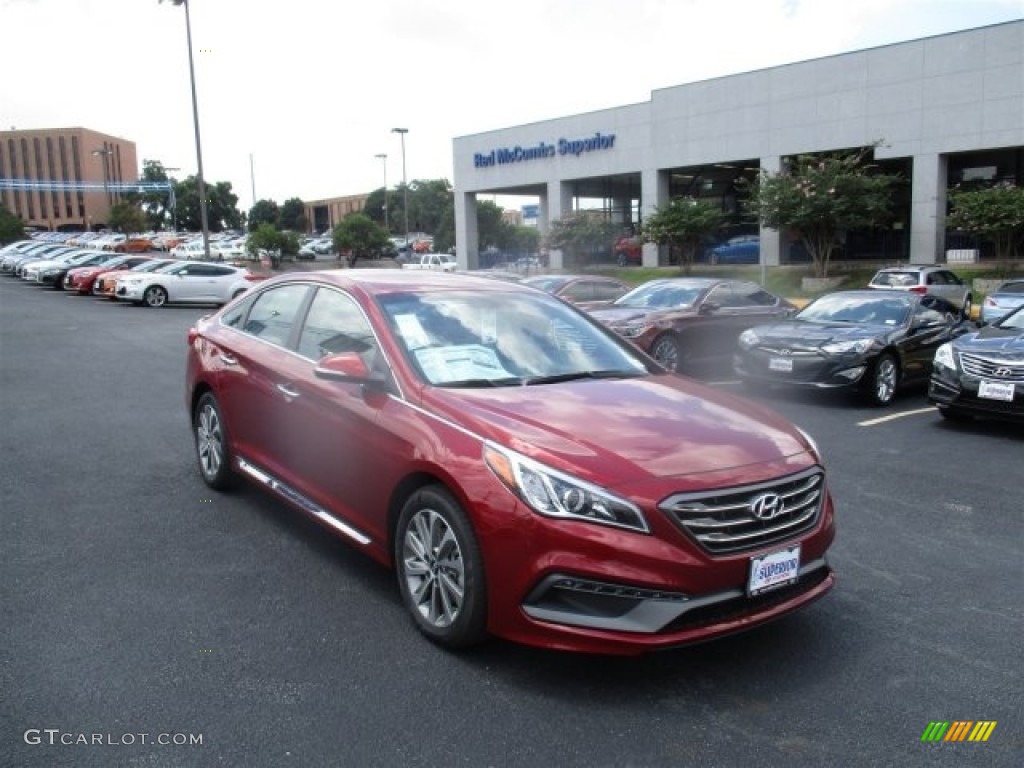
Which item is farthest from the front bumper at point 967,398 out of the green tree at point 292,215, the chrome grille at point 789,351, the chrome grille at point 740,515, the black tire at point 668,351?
the green tree at point 292,215

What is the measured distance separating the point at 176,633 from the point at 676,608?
2.24 meters

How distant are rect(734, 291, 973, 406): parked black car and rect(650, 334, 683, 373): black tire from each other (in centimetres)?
126

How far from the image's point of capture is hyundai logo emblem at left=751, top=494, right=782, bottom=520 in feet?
11.6

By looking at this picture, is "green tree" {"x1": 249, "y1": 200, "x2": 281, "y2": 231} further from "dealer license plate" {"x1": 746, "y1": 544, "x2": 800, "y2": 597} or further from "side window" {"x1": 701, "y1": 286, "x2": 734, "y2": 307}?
"dealer license plate" {"x1": 746, "y1": 544, "x2": 800, "y2": 597}

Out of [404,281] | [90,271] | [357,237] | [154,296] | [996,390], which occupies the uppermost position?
[357,237]

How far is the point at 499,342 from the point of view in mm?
4723

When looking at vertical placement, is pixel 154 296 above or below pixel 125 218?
below

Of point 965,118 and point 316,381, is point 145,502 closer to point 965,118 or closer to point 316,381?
point 316,381

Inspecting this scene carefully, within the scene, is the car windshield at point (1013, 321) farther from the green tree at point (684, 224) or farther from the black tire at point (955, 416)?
the green tree at point (684, 224)

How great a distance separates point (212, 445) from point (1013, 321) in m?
8.14

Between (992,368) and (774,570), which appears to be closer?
(774,570)

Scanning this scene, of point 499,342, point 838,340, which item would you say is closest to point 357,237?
point 838,340

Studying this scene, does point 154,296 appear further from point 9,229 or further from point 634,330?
point 9,229

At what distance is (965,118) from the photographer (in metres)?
30.7
